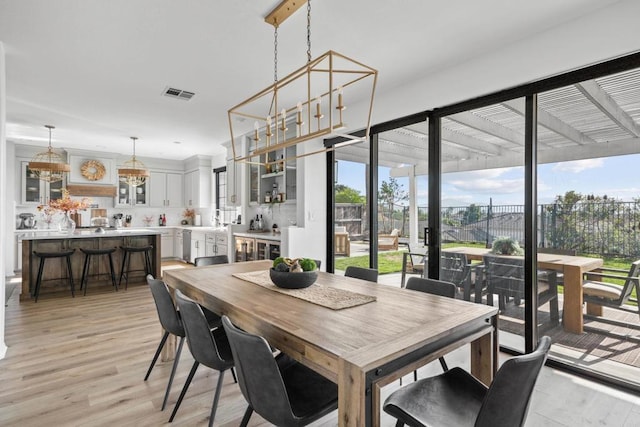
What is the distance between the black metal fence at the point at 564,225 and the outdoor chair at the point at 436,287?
1.11 meters

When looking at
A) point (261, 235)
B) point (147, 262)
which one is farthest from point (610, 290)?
point (147, 262)

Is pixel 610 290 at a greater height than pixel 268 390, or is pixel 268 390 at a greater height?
pixel 610 290

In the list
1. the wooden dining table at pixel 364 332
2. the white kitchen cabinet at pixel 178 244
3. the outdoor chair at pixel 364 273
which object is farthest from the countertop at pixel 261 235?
the white kitchen cabinet at pixel 178 244

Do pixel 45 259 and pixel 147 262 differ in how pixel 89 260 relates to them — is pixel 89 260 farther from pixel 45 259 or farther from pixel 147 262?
A: pixel 147 262

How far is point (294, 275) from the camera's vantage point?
2209 mm

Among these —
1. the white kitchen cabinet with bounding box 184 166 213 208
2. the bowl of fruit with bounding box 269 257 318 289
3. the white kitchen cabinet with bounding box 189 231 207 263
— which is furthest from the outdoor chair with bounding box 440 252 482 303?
the white kitchen cabinet with bounding box 184 166 213 208

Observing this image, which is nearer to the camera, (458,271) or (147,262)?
(458,271)

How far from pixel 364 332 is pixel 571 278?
2.22 m

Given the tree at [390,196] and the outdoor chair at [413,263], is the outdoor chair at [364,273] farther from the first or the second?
the tree at [390,196]

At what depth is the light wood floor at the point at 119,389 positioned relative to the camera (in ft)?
6.77

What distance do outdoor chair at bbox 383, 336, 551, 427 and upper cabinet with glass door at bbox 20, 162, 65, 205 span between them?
851 centimetres

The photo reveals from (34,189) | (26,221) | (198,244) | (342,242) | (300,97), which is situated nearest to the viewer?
(300,97)

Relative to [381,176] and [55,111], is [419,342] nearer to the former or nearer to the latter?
[381,176]

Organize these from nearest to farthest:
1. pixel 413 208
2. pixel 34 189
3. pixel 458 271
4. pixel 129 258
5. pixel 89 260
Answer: pixel 458 271 → pixel 413 208 → pixel 89 260 → pixel 129 258 → pixel 34 189
